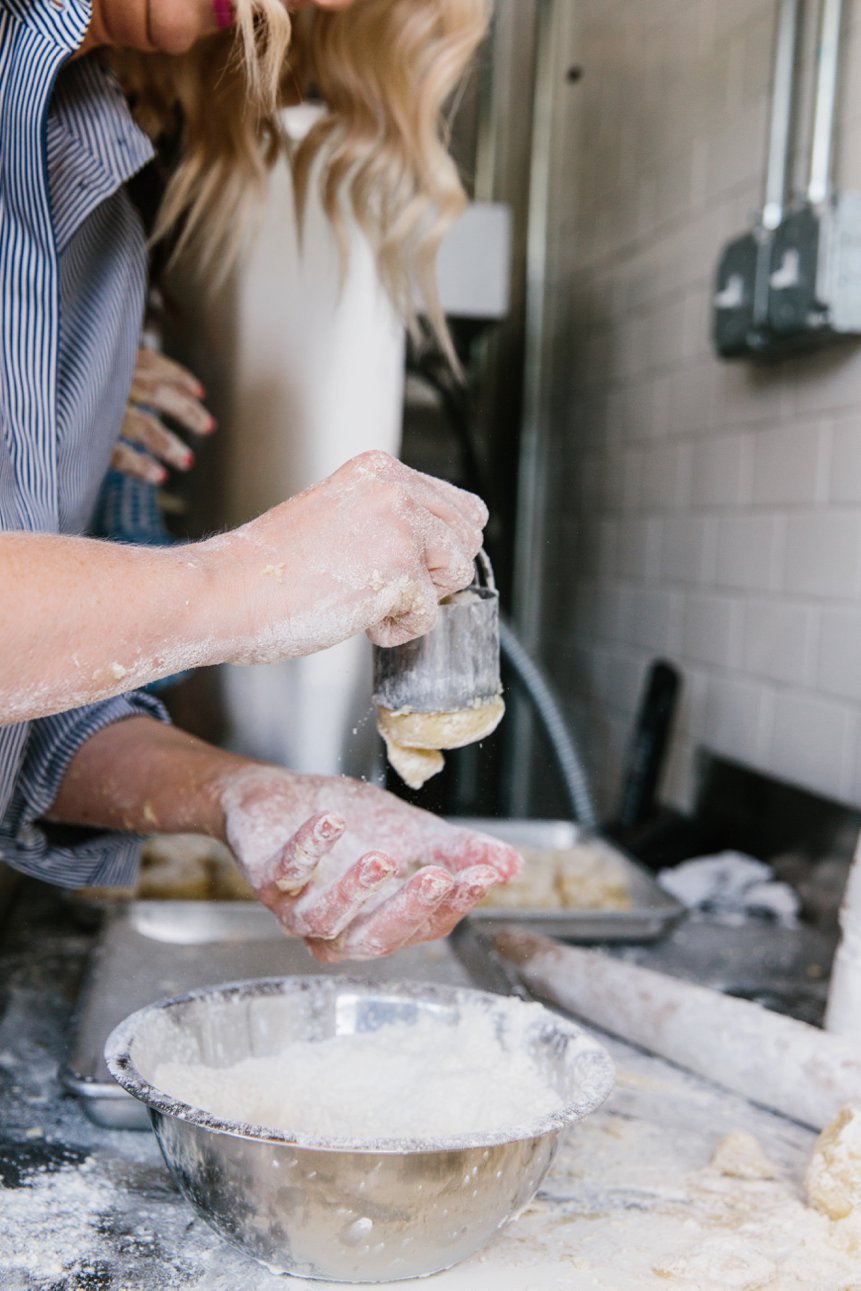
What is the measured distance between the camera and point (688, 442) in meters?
2.29

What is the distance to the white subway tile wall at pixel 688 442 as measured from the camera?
1.76m

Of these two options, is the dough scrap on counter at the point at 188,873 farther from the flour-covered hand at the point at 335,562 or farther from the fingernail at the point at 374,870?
the flour-covered hand at the point at 335,562

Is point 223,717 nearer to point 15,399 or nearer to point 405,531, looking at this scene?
point 15,399

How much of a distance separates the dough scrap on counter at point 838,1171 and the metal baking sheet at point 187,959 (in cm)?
42

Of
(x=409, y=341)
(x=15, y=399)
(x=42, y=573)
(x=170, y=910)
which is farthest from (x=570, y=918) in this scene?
(x=42, y=573)

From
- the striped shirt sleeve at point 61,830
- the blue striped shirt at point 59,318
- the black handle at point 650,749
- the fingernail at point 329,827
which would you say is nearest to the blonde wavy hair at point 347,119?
the blue striped shirt at point 59,318

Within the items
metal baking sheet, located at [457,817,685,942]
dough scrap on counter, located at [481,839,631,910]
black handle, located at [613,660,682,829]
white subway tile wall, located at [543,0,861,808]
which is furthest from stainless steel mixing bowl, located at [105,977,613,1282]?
black handle, located at [613,660,682,829]

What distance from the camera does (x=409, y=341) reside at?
156cm

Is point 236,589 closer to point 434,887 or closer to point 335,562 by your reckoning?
point 335,562

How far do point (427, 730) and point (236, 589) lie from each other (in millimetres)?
203

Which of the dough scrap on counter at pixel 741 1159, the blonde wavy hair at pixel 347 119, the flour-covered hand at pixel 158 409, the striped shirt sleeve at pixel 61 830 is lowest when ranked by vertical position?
the dough scrap on counter at pixel 741 1159

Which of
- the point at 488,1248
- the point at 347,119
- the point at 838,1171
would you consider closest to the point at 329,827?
the point at 488,1248

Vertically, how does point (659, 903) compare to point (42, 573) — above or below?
below

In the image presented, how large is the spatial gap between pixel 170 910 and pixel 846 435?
110 cm
